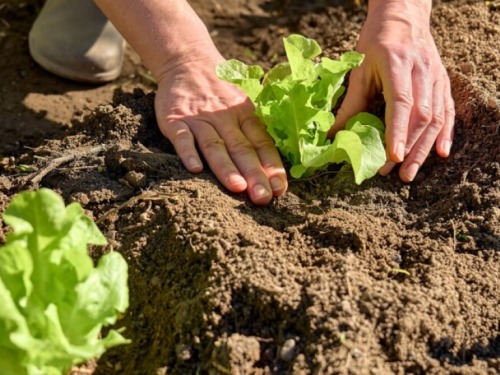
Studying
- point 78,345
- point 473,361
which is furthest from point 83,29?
point 473,361

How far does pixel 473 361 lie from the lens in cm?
181

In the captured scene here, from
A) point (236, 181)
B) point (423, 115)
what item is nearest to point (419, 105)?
point (423, 115)

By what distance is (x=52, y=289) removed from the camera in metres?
1.68

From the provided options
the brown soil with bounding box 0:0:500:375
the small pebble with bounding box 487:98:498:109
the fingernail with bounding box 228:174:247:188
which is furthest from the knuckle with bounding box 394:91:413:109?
the fingernail with bounding box 228:174:247:188

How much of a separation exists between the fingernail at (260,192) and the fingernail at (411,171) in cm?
50

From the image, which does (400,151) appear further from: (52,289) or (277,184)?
(52,289)

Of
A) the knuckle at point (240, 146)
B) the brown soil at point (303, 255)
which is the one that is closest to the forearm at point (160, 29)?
the brown soil at point (303, 255)

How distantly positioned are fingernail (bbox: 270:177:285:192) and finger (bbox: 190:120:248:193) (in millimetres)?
96

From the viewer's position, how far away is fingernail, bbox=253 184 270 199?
2225 mm

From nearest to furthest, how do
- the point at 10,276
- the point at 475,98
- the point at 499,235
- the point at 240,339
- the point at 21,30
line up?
the point at 10,276 < the point at 240,339 < the point at 499,235 < the point at 475,98 < the point at 21,30

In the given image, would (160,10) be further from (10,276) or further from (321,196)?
(10,276)

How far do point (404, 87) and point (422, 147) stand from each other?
221mm

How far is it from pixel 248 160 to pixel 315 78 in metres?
0.36

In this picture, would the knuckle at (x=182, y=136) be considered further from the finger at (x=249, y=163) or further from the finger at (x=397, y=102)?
the finger at (x=397, y=102)
